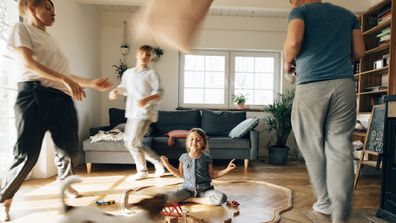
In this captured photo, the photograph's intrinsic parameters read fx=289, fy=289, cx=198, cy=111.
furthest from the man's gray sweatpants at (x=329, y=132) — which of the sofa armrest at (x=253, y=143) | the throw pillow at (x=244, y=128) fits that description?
the sofa armrest at (x=253, y=143)

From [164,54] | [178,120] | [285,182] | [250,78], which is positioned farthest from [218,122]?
[164,54]

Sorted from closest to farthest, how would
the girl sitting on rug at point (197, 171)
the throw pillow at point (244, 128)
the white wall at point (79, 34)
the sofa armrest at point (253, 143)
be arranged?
the white wall at point (79, 34)
the girl sitting on rug at point (197, 171)
the throw pillow at point (244, 128)
the sofa armrest at point (253, 143)

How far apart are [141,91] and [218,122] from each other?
381cm

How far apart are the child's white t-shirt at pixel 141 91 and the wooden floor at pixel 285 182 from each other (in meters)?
1.78

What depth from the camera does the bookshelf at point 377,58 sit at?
3160 millimetres

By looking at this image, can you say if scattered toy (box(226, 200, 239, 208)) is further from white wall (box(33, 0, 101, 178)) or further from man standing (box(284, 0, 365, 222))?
white wall (box(33, 0, 101, 178))

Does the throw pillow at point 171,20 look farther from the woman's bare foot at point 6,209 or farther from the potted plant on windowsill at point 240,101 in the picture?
the potted plant on windowsill at point 240,101

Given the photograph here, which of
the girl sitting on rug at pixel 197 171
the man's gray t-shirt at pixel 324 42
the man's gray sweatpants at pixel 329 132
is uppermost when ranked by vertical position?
the man's gray t-shirt at pixel 324 42

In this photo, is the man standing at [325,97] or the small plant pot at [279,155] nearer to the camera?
the man standing at [325,97]

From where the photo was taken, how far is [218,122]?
4145 mm

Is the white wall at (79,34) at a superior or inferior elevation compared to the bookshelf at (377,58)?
inferior

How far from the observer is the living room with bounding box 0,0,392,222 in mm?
629

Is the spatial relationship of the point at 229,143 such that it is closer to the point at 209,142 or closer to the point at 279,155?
the point at 209,142

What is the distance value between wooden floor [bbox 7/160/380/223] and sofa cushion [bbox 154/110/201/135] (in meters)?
0.63
